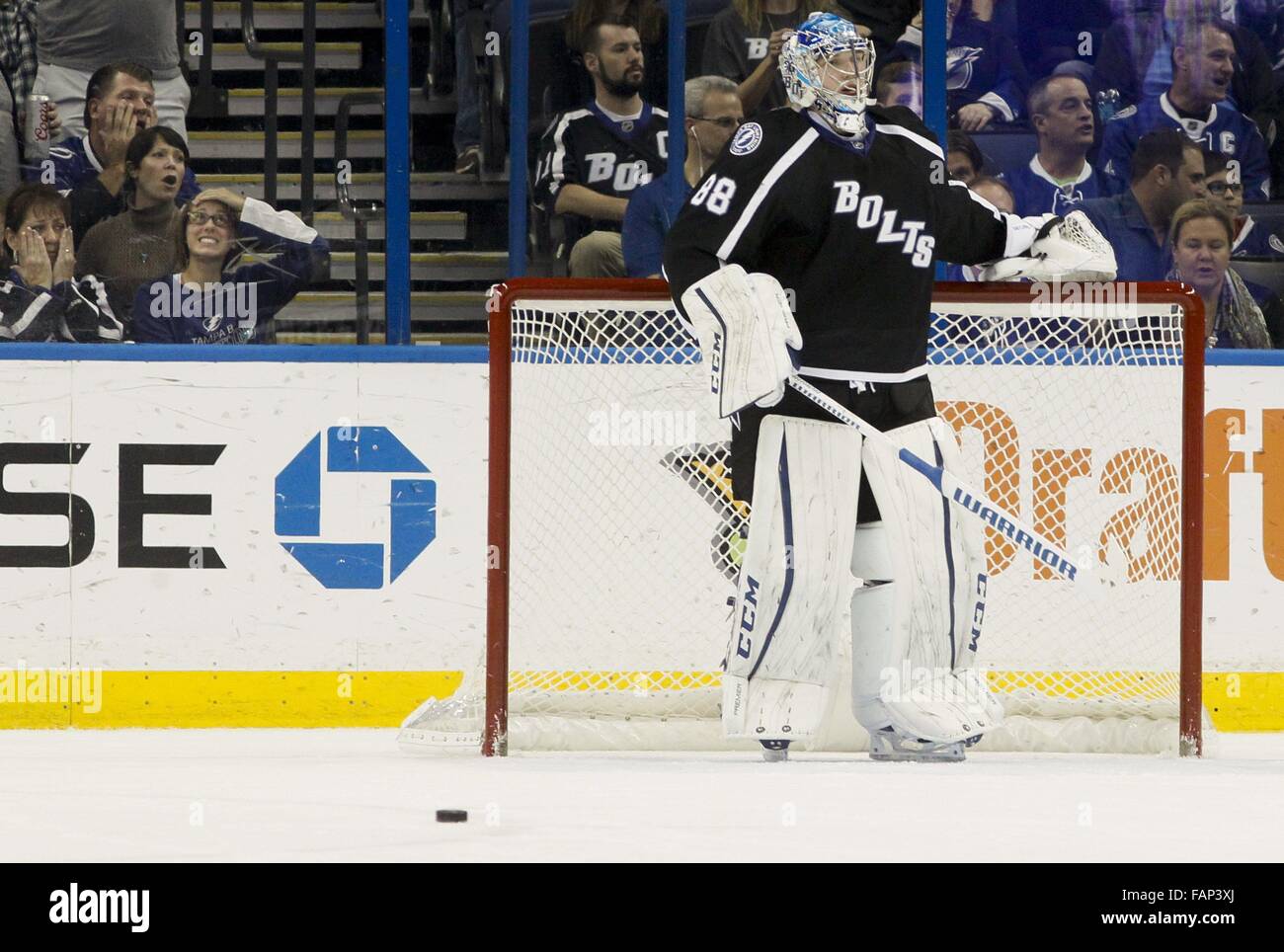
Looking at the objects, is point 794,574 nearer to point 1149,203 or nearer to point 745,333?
point 745,333

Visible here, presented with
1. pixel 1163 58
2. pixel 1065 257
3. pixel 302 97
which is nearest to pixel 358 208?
pixel 302 97

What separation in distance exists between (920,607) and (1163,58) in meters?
2.10

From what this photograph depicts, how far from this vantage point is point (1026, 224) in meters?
4.81

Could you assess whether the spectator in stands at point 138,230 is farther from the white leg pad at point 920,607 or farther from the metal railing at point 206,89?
the white leg pad at point 920,607

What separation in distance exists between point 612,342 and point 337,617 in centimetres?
110

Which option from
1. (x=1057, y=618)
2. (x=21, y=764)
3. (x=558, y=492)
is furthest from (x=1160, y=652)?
(x=21, y=764)

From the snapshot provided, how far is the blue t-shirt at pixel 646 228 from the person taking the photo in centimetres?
574

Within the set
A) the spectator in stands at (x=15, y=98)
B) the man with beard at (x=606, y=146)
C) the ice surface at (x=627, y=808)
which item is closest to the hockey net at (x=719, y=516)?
the ice surface at (x=627, y=808)

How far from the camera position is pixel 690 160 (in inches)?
228

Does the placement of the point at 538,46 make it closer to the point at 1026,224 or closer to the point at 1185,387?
the point at 1026,224

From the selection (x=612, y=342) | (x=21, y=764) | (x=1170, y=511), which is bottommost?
(x=21, y=764)

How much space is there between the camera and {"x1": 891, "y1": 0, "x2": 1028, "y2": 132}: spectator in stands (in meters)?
5.79

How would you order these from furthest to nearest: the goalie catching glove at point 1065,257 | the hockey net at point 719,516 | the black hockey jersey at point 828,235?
the hockey net at point 719,516 < the goalie catching glove at point 1065,257 < the black hockey jersey at point 828,235

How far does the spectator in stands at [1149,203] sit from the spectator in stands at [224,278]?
7.03 ft
